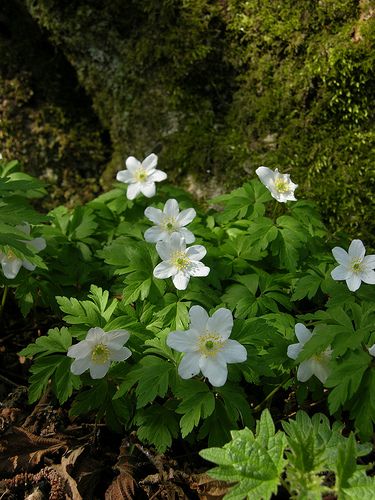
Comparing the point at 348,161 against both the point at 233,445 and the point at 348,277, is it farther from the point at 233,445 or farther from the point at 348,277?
the point at 233,445

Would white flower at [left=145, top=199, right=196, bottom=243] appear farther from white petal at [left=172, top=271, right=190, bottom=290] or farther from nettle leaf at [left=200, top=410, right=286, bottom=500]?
nettle leaf at [left=200, top=410, right=286, bottom=500]

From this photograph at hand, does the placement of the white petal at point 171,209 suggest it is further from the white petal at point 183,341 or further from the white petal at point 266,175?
the white petal at point 183,341

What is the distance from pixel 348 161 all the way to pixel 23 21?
10.5 ft

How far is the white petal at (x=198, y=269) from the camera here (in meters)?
3.16

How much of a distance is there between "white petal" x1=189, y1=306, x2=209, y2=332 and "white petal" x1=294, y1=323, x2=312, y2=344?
19.0 inches

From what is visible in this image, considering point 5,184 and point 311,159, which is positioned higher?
point 5,184

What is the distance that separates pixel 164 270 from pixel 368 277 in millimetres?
1152

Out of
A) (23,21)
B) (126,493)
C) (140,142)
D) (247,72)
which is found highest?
(23,21)

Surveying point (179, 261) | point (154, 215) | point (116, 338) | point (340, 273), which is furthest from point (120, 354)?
point (340, 273)

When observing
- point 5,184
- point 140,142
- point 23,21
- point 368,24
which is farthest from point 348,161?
point 23,21

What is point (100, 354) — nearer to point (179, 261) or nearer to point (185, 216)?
point (179, 261)

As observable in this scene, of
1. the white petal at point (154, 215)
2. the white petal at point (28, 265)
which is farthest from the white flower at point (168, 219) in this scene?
the white petal at point (28, 265)

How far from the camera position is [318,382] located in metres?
2.89

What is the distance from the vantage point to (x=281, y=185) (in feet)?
11.8
